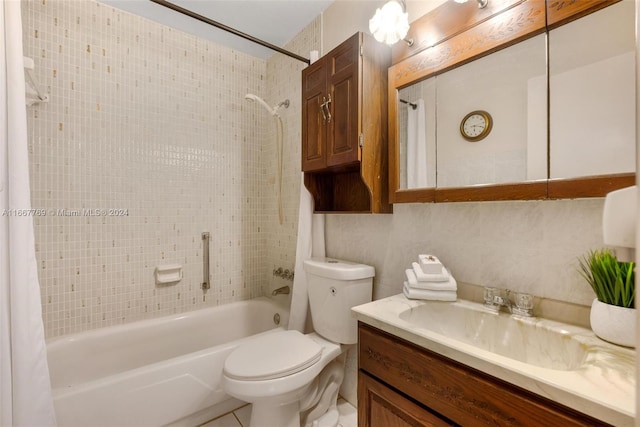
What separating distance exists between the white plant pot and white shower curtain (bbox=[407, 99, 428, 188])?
26.6 inches

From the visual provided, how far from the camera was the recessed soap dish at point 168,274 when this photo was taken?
77.9 inches

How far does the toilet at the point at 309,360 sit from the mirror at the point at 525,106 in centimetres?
57

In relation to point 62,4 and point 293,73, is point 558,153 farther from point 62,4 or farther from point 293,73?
point 62,4

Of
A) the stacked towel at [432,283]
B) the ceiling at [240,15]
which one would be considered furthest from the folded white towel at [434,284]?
the ceiling at [240,15]

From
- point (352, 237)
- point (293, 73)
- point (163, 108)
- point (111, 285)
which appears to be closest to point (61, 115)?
point (163, 108)

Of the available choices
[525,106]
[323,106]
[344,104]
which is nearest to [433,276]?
[525,106]

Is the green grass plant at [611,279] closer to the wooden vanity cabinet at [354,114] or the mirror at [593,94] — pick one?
the mirror at [593,94]

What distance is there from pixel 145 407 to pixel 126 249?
101cm

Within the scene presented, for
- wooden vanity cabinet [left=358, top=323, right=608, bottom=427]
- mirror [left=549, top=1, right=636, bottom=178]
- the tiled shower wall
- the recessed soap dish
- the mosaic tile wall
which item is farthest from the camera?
the mosaic tile wall

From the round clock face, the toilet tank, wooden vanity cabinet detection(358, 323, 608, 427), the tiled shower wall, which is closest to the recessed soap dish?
the tiled shower wall

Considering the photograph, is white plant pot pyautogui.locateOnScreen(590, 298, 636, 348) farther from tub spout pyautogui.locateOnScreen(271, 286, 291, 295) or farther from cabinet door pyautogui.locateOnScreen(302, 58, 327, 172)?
tub spout pyautogui.locateOnScreen(271, 286, 291, 295)

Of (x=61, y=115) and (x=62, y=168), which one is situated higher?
(x=61, y=115)

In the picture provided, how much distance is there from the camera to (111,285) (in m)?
1.85

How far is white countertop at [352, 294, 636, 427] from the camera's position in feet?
1.78
